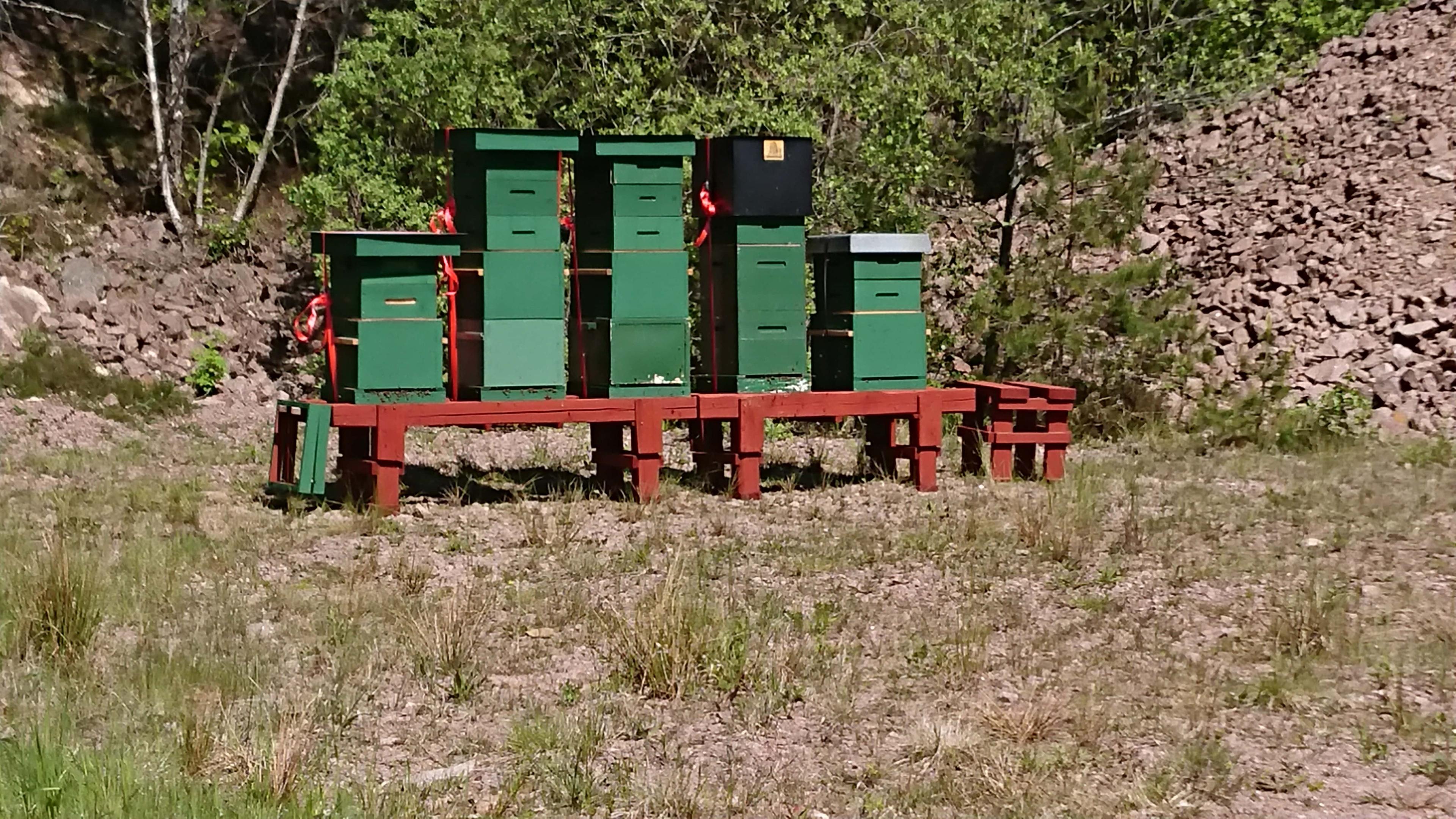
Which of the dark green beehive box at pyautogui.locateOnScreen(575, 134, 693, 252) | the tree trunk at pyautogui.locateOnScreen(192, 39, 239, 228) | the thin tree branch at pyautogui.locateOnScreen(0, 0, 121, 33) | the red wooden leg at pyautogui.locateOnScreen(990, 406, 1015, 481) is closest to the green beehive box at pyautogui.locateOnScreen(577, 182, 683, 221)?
the dark green beehive box at pyautogui.locateOnScreen(575, 134, 693, 252)

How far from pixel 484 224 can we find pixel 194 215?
31.0 feet

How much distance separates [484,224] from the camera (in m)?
10.1

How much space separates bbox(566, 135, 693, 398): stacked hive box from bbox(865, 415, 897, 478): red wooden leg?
200cm

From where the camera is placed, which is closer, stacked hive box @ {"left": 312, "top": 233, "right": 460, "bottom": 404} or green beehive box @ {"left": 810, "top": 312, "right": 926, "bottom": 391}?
stacked hive box @ {"left": 312, "top": 233, "right": 460, "bottom": 404}

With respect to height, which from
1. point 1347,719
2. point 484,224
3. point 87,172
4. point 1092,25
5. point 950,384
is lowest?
point 1347,719

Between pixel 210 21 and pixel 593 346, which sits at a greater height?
pixel 210 21

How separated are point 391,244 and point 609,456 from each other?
2.34 meters

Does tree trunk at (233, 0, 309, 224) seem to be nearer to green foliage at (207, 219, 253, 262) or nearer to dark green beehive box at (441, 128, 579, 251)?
green foliage at (207, 219, 253, 262)

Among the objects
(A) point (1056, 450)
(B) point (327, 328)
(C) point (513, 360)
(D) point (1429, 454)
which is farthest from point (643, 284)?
(D) point (1429, 454)

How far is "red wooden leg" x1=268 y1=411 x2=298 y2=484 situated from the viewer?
34.8 ft

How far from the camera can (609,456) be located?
11273 millimetres

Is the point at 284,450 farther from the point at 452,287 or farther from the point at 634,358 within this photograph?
the point at 634,358

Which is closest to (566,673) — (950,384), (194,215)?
(950,384)

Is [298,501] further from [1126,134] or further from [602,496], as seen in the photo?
[1126,134]
